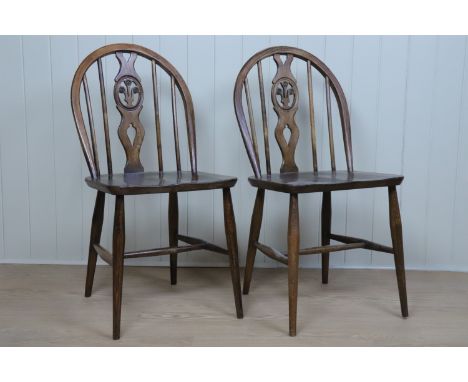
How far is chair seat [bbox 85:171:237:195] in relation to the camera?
1.63 m

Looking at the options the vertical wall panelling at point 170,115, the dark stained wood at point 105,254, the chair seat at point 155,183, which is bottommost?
the dark stained wood at point 105,254

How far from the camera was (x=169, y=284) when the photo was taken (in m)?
2.23

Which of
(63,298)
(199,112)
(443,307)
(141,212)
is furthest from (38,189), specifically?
(443,307)

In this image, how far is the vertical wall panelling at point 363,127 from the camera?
2375 millimetres

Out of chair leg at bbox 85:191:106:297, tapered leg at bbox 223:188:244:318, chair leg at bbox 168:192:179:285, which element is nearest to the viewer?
tapered leg at bbox 223:188:244:318

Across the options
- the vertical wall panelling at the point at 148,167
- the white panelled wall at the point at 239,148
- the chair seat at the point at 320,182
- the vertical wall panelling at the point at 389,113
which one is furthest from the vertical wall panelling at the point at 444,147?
the vertical wall panelling at the point at 148,167

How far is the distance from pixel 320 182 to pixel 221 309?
1.89 feet

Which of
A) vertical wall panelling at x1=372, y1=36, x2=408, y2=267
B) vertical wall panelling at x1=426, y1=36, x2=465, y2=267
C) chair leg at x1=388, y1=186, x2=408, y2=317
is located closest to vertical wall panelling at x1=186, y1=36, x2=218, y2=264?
vertical wall panelling at x1=372, y1=36, x2=408, y2=267

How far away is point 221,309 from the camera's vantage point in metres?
1.92

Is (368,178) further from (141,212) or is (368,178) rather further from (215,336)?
(141,212)

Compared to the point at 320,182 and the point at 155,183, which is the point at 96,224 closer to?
the point at 155,183

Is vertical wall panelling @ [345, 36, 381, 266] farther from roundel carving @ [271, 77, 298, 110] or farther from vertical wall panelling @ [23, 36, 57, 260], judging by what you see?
vertical wall panelling @ [23, 36, 57, 260]

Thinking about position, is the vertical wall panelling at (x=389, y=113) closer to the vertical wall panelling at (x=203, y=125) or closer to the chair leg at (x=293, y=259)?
the vertical wall panelling at (x=203, y=125)

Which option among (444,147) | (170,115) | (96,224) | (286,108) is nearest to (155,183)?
(96,224)
